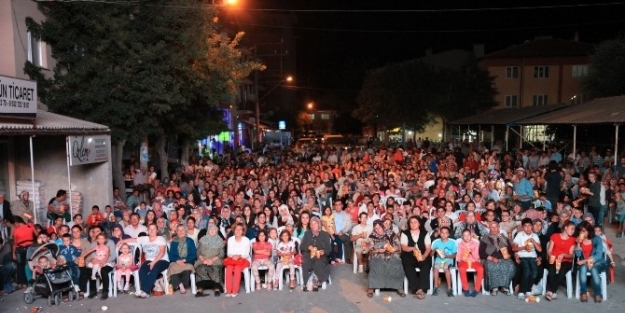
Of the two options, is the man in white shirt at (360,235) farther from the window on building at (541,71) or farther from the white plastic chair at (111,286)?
the window on building at (541,71)

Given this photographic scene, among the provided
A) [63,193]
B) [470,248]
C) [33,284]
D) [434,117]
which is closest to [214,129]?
[63,193]

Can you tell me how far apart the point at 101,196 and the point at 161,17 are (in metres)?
4.83

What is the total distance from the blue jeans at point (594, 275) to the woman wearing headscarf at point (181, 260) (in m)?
5.80

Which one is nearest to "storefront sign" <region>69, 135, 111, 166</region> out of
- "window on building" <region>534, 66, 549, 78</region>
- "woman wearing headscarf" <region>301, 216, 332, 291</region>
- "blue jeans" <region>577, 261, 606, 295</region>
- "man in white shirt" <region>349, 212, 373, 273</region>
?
"woman wearing headscarf" <region>301, 216, 332, 291</region>

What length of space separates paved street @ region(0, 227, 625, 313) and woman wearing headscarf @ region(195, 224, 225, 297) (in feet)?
0.81

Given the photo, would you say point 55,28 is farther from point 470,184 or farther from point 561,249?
point 561,249

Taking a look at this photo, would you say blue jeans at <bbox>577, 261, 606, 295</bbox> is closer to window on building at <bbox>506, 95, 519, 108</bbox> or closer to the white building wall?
the white building wall

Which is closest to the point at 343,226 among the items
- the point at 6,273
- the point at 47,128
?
the point at 6,273

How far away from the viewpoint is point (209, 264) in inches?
318

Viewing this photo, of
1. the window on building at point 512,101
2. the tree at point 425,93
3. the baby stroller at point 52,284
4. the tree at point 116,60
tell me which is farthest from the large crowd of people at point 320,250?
the window on building at point 512,101

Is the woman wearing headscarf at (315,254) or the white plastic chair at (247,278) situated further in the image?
the woman wearing headscarf at (315,254)

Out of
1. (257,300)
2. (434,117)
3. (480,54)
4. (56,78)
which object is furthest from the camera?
(480,54)

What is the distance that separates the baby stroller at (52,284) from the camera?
7609mm

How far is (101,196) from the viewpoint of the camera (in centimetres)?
1241
